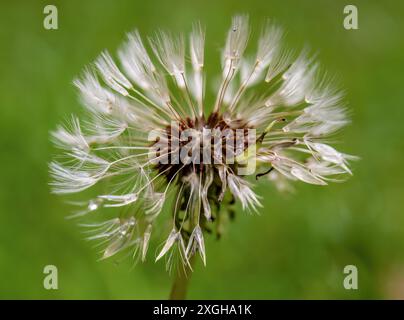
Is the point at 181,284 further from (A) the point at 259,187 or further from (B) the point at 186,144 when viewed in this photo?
(A) the point at 259,187

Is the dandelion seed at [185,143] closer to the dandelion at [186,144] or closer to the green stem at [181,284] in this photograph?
the dandelion at [186,144]

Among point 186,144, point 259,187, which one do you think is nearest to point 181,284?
point 186,144

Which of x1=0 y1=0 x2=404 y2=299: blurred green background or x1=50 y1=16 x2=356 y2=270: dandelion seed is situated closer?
x1=50 y1=16 x2=356 y2=270: dandelion seed

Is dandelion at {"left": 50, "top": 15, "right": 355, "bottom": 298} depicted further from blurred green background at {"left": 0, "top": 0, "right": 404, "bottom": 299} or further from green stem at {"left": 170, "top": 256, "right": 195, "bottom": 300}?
blurred green background at {"left": 0, "top": 0, "right": 404, "bottom": 299}

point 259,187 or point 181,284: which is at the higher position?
point 259,187

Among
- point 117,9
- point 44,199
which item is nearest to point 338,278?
point 44,199

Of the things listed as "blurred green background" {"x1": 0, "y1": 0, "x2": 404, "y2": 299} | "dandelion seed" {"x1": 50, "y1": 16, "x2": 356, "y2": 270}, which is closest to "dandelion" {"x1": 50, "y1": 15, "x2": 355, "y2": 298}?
"dandelion seed" {"x1": 50, "y1": 16, "x2": 356, "y2": 270}
